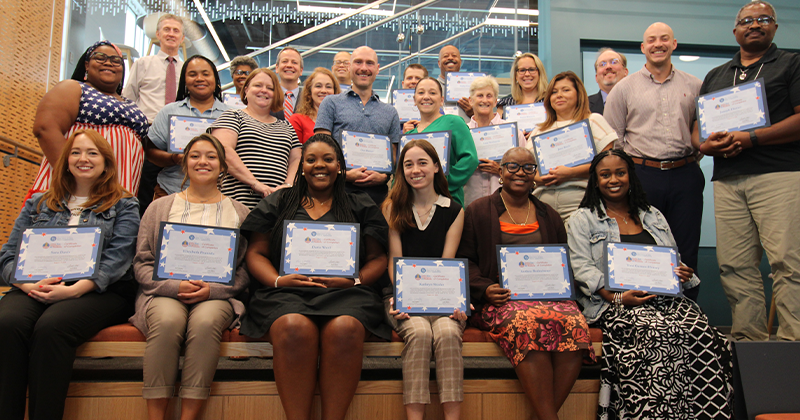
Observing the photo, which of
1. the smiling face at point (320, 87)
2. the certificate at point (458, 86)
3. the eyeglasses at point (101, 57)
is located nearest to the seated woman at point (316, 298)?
the smiling face at point (320, 87)

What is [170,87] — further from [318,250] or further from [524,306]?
[524,306]

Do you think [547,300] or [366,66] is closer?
[547,300]

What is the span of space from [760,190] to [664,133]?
70cm

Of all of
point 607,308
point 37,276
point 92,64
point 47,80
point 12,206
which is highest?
point 47,80

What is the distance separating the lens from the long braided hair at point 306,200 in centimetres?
274

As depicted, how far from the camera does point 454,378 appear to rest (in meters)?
2.40

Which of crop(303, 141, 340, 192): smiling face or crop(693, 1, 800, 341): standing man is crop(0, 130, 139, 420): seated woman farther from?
crop(693, 1, 800, 341): standing man

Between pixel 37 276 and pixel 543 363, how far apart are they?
8.24 feet

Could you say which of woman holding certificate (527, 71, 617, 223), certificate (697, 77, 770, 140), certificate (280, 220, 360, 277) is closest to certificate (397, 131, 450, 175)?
woman holding certificate (527, 71, 617, 223)

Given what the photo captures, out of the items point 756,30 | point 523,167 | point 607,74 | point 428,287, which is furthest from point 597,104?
point 428,287

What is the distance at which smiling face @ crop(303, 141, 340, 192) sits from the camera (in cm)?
279

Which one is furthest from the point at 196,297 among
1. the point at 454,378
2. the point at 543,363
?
the point at 543,363

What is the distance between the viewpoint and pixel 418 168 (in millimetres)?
2914

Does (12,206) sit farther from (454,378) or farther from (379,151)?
(454,378)
